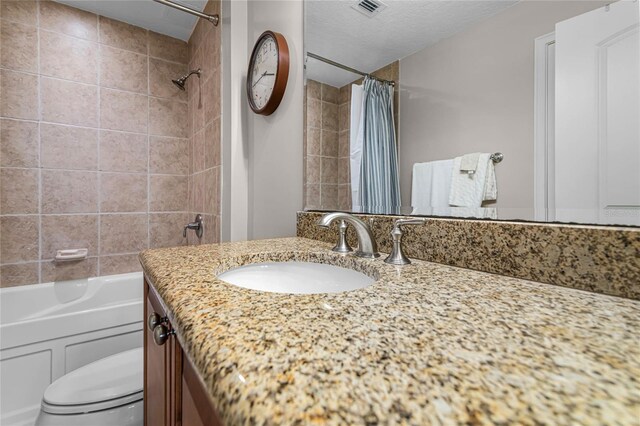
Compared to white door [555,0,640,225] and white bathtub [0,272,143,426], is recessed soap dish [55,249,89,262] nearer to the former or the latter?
white bathtub [0,272,143,426]

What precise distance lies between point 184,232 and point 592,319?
2.26 metres

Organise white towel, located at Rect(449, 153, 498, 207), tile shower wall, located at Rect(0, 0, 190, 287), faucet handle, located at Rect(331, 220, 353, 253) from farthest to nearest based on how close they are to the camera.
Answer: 1. tile shower wall, located at Rect(0, 0, 190, 287)
2. faucet handle, located at Rect(331, 220, 353, 253)
3. white towel, located at Rect(449, 153, 498, 207)

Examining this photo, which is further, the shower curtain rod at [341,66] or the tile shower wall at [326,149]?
the tile shower wall at [326,149]

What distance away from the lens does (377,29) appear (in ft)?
2.84

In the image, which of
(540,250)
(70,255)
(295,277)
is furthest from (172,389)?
(70,255)

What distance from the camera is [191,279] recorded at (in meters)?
0.52

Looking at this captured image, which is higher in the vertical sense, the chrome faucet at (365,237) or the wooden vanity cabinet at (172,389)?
the chrome faucet at (365,237)

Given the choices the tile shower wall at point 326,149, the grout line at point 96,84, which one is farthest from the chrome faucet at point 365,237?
the grout line at point 96,84

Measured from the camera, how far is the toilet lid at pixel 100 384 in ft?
3.40

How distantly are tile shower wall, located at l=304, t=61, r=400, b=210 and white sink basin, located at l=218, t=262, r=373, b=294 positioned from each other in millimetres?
357

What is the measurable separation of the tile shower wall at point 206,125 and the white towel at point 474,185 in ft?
3.85

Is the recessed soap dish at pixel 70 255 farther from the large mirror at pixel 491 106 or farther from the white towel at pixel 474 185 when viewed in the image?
the white towel at pixel 474 185

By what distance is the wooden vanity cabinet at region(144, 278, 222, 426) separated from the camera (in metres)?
0.39

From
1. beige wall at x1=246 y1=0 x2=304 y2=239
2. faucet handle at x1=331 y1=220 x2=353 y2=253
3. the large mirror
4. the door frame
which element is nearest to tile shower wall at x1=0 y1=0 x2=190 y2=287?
beige wall at x1=246 y1=0 x2=304 y2=239
